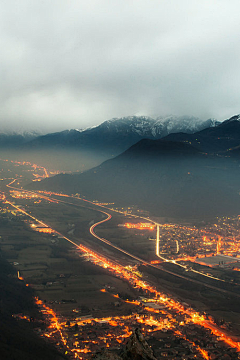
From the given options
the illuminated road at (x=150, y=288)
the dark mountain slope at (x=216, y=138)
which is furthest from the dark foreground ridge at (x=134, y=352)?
the dark mountain slope at (x=216, y=138)

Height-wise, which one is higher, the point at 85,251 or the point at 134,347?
the point at 134,347

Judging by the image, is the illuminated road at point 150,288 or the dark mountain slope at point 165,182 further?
the dark mountain slope at point 165,182

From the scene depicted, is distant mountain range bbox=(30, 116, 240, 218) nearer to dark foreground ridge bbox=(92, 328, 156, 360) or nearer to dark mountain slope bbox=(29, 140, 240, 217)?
dark mountain slope bbox=(29, 140, 240, 217)

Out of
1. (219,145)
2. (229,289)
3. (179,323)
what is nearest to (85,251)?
(229,289)

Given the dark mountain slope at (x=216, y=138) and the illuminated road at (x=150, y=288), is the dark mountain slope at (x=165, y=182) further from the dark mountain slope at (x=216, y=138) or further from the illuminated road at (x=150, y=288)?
the illuminated road at (x=150, y=288)

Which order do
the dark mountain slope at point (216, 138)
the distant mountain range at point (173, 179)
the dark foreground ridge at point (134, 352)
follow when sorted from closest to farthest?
the dark foreground ridge at point (134, 352) < the distant mountain range at point (173, 179) < the dark mountain slope at point (216, 138)

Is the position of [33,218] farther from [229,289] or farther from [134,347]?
[134,347]

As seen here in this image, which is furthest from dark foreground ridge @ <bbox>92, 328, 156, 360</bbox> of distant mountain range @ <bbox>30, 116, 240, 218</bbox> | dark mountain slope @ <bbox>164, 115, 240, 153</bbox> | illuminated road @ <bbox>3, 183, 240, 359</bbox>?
dark mountain slope @ <bbox>164, 115, 240, 153</bbox>
